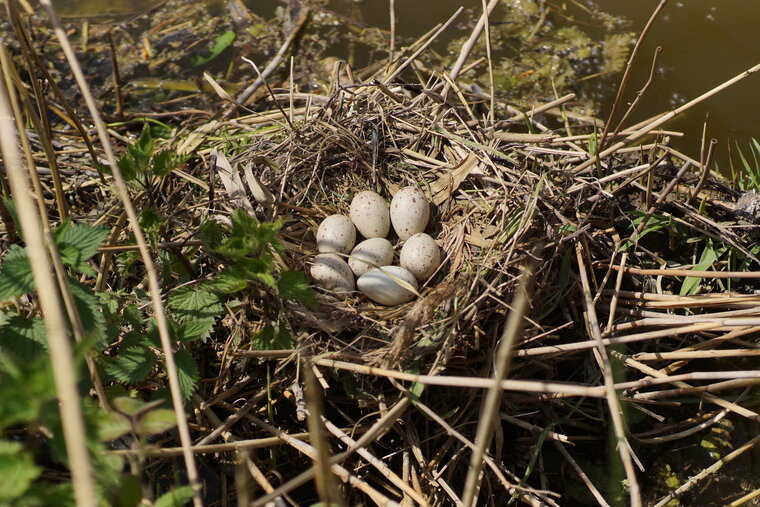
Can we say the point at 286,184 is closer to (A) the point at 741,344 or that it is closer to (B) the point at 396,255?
(B) the point at 396,255

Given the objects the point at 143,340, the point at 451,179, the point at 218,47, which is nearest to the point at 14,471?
the point at 143,340

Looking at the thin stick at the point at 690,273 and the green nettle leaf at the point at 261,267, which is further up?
the green nettle leaf at the point at 261,267

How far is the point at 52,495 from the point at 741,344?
219cm

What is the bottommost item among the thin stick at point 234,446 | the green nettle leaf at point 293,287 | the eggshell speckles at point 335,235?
the thin stick at point 234,446

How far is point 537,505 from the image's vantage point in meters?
2.11

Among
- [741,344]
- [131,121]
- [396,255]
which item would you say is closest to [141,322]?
[396,255]

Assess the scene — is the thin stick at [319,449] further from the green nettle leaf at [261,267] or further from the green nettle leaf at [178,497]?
the green nettle leaf at [261,267]

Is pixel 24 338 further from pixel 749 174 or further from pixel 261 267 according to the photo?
pixel 749 174

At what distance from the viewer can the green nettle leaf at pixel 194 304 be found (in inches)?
84.3

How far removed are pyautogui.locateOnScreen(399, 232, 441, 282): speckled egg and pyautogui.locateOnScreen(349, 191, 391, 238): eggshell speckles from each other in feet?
0.61

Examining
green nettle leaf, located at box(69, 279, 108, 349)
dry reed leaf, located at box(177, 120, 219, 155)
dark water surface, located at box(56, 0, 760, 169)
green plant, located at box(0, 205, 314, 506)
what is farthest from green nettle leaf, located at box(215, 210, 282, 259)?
dark water surface, located at box(56, 0, 760, 169)

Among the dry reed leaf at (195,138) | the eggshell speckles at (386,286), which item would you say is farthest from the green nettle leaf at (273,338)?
the dry reed leaf at (195,138)

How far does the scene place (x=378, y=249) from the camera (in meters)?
2.60

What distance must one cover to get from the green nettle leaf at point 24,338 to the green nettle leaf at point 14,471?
1.78 feet
